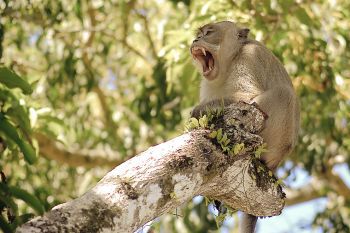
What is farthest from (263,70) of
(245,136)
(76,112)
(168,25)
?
(76,112)

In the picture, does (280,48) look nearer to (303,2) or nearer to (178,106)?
(303,2)

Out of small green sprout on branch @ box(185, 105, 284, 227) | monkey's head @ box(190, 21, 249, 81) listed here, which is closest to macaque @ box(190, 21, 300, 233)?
monkey's head @ box(190, 21, 249, 81)

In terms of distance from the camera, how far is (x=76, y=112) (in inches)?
361

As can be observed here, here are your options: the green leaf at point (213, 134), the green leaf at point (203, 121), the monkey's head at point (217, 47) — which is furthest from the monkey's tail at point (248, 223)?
the green leaf at point (213, 134)

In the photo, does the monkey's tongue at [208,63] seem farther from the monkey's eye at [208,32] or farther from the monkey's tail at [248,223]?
the monkey's tail at [248,223]

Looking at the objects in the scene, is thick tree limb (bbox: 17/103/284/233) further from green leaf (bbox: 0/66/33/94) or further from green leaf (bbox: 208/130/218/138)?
green leaf (bbox: 0/66/33/94)

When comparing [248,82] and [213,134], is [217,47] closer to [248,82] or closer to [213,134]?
[248,82]

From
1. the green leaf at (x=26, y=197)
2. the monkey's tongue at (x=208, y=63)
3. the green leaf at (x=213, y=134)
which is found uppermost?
the green leaf at (x=213, y=134)

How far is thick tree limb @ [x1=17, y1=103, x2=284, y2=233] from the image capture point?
288 centimetres

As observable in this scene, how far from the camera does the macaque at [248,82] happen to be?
16.2ft

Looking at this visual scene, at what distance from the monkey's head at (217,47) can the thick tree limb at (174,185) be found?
1571 millimetres

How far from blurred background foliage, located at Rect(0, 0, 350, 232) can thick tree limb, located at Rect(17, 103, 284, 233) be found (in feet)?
7.16

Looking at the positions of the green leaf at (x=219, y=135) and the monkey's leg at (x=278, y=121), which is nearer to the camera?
the green leaf at (x=219, y=135)

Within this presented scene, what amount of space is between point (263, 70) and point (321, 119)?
2.52m
